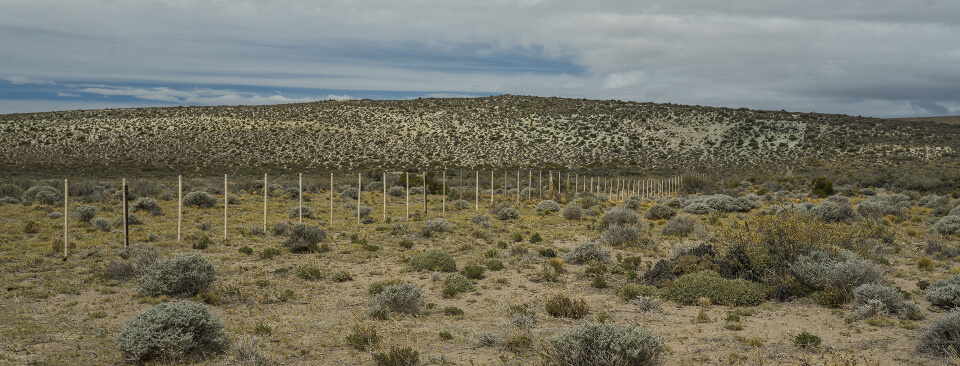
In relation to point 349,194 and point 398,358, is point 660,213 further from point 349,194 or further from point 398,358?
point 398,358

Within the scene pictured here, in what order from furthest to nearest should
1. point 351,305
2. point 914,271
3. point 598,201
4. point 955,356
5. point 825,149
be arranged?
point 825,149, point 598,201, point 914,271, point 351,305, point 955,356

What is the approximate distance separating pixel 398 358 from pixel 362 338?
47.7 inches

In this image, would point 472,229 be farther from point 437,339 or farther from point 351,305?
point 437,339

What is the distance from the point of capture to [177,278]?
11266mm

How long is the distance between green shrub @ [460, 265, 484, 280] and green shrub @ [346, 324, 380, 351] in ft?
15.5

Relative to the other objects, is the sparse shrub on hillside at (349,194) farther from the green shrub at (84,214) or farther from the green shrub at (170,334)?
the green shrub at (170,334)

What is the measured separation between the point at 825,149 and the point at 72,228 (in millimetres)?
66240

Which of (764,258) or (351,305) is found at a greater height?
(764,258)

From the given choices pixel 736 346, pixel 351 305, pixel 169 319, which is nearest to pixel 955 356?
pixel 736 346

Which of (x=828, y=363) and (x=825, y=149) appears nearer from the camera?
(x=828, y=363)

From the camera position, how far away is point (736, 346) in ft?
27.8

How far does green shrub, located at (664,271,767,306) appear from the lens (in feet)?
35.3

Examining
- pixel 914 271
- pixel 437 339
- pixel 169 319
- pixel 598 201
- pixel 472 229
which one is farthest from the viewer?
pixel 598 201

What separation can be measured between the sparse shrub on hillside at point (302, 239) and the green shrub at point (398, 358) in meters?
9.32
